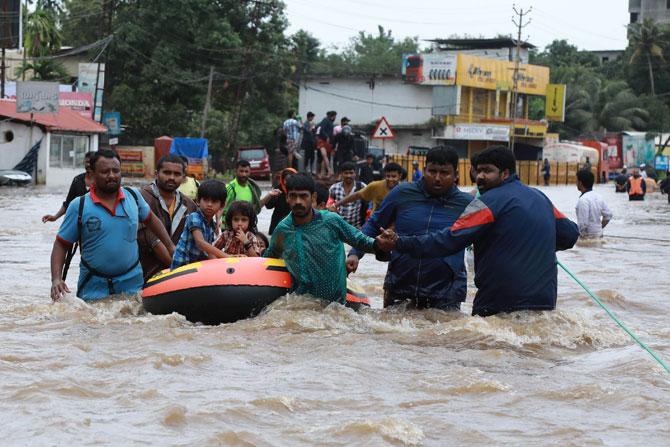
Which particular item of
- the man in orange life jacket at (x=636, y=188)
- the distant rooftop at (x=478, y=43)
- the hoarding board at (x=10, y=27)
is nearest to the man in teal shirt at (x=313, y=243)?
the man in orange life jacket at (x=636, y=188)

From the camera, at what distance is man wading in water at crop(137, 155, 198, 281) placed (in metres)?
8.90

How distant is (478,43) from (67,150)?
42138 mm

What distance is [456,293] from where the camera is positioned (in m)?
8.21

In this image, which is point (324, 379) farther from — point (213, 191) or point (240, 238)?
point (240, 238)

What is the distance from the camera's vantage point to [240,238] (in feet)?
30.1

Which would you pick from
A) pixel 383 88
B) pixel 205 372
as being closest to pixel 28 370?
pixel 205 372

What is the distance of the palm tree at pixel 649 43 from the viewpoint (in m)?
87.1

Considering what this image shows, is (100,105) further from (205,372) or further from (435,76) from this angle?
(205,372)

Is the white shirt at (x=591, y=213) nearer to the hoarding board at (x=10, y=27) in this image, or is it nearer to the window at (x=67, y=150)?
the window at (x=67, y=150)

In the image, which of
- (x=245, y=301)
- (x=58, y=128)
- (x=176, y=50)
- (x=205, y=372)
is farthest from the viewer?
(x=176, y=50)

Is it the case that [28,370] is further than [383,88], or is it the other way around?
[383,88]

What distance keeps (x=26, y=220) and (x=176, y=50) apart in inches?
1264

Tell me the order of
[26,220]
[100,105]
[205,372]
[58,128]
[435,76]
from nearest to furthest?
[205,372] → [26,220] → [58,128] → [100,105] → [435,76]

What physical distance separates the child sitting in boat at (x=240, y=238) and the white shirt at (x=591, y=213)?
9.09 m
